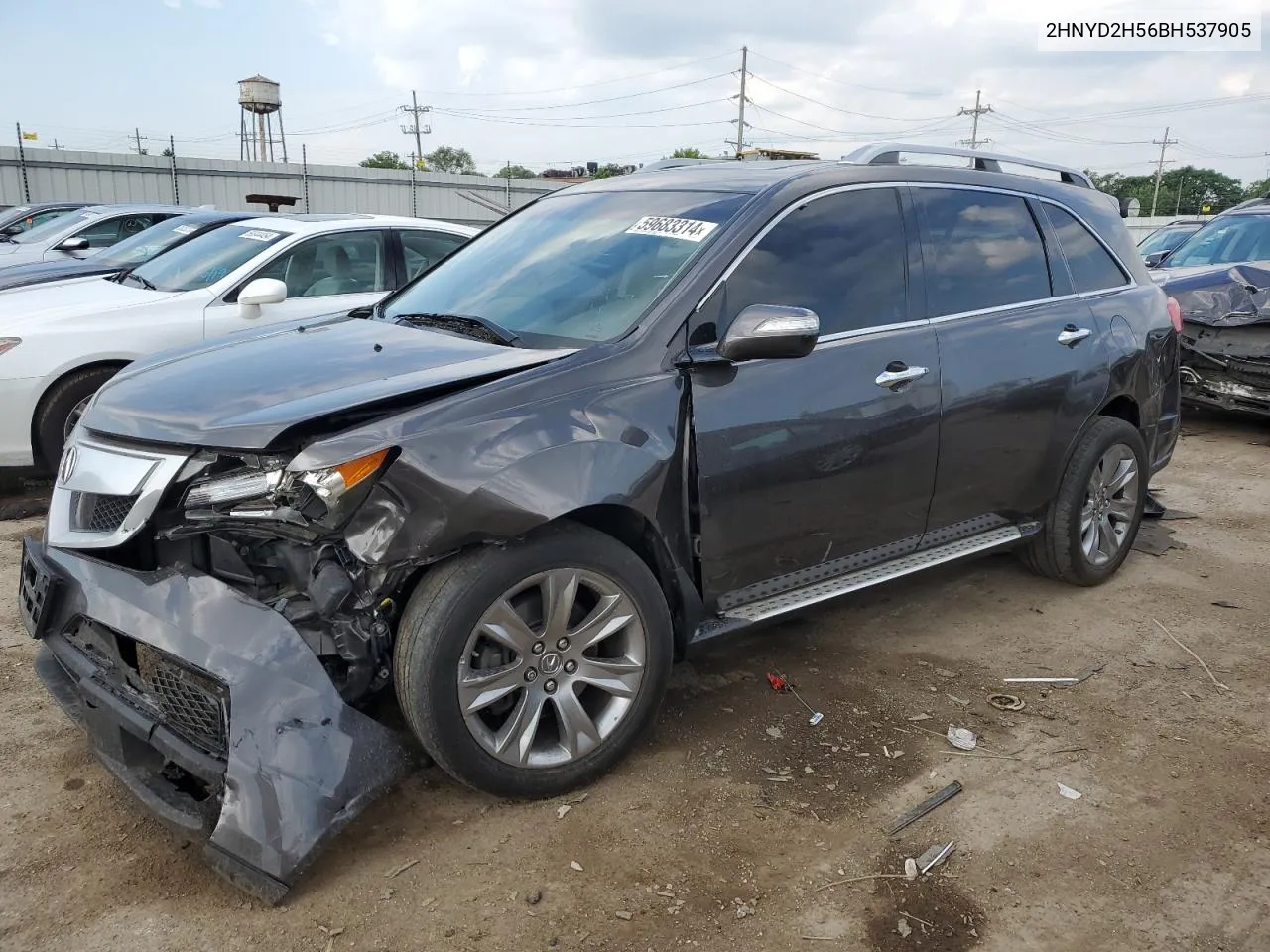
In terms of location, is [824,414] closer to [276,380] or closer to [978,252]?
[978,252]

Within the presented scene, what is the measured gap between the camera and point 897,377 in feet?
11.8

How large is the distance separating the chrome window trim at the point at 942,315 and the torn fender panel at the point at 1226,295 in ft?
12.3

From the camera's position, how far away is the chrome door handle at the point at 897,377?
3562 mm

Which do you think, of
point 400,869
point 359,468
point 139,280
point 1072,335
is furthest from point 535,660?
point 139,280

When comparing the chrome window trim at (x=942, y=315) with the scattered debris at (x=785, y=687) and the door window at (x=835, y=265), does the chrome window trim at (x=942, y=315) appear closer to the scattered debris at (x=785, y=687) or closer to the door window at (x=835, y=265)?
the door window at (x=835, y=265)

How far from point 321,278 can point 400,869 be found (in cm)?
487

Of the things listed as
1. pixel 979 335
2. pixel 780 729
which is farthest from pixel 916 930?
pixel 979 335

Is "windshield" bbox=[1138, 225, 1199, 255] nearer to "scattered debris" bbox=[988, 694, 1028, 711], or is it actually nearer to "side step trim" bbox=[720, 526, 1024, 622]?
"side step trim" bbox=[720, 526, 1024, 622]

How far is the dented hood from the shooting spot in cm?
268

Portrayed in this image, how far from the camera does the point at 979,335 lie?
12.9ft

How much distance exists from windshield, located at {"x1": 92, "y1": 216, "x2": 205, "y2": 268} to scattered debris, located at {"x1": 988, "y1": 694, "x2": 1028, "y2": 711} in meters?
7.90

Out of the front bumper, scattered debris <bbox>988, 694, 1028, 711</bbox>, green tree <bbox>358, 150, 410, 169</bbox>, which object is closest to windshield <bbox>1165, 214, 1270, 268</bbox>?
scattered debris <bbox>988, 694, 1028, 711</bbox>

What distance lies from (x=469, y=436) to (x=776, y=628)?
2059mm

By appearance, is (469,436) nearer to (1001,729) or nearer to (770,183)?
(770,183)
